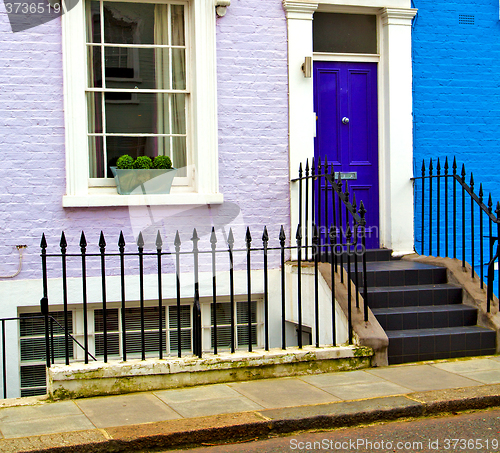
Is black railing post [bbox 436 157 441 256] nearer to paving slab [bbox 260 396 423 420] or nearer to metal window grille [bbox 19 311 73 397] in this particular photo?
paving slab [bbox 260 396 423 420]

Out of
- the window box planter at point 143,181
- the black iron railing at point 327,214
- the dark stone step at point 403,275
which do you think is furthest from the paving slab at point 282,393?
the window box planter at point 143,181

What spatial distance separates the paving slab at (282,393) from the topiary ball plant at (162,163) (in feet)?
9.08

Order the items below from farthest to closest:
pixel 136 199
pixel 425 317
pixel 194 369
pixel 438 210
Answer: pixel 438 210 < pixel 136 199 < pixel 425 317 < pixel 194 369

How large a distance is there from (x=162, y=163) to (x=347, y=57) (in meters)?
2.77

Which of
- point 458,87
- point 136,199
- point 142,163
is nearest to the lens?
point 136,199

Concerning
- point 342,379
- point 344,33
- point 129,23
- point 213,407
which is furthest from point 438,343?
point 129,23

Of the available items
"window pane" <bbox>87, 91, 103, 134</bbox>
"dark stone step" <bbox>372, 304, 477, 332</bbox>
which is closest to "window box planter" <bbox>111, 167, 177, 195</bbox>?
"window pane" <bbox>87, 91, 103, 134</bbox>

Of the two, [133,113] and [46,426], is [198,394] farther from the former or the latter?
[133,113]

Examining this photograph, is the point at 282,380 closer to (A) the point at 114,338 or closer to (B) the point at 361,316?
(B) the point at 361,316

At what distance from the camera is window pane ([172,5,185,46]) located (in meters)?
7.40

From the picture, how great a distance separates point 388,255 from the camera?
795 centimetres

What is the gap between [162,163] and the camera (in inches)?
285

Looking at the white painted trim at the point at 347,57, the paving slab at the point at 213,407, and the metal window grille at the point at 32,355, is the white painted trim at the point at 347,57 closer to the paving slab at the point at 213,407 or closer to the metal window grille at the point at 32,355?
the metal window grille at the point at 32,355

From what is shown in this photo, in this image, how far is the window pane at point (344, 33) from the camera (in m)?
8.02
